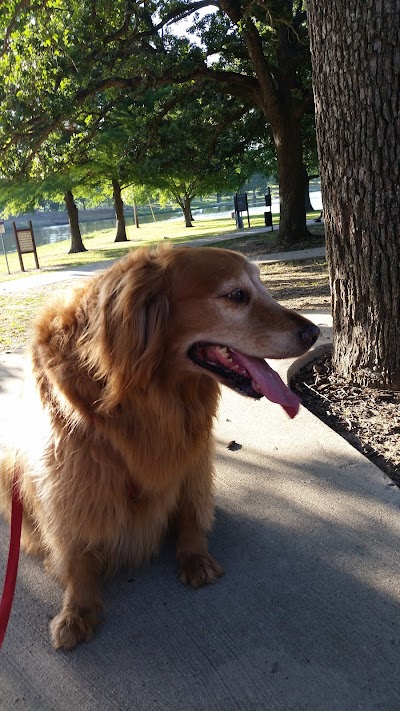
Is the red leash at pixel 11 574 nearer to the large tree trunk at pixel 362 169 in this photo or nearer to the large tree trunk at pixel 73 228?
the large tree trunk at pixel 362 169

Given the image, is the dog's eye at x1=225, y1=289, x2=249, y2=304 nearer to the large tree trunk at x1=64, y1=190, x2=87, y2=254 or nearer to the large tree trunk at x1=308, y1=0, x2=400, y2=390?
the large tree trunk at x1=308, y1=0, x2=400, y2=390

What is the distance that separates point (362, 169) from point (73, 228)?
2636cm

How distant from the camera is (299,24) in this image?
14.8m

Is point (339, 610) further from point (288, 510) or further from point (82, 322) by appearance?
point (82, 322)

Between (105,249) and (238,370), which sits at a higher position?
(238,370)

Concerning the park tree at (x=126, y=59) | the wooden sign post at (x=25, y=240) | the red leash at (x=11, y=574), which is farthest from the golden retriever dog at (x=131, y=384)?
the wooden sign post at (x=25, y=240)

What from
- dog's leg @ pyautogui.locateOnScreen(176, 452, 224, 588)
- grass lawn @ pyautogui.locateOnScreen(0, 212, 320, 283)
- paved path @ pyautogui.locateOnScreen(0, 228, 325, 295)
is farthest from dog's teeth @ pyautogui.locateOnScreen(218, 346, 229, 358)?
grass lawn @ pyautogui.locateOnScreen(0, 212, 320, 283)

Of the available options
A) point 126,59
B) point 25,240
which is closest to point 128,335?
point 126,59

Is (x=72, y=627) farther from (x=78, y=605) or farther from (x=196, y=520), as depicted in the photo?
(x=196, y=520)

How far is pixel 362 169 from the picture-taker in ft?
14.1

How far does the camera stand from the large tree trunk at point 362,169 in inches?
160

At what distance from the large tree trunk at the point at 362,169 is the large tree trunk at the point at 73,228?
25025mm

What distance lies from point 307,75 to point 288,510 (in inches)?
623

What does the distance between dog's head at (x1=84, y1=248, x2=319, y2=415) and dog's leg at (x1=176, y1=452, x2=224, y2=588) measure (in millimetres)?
664
